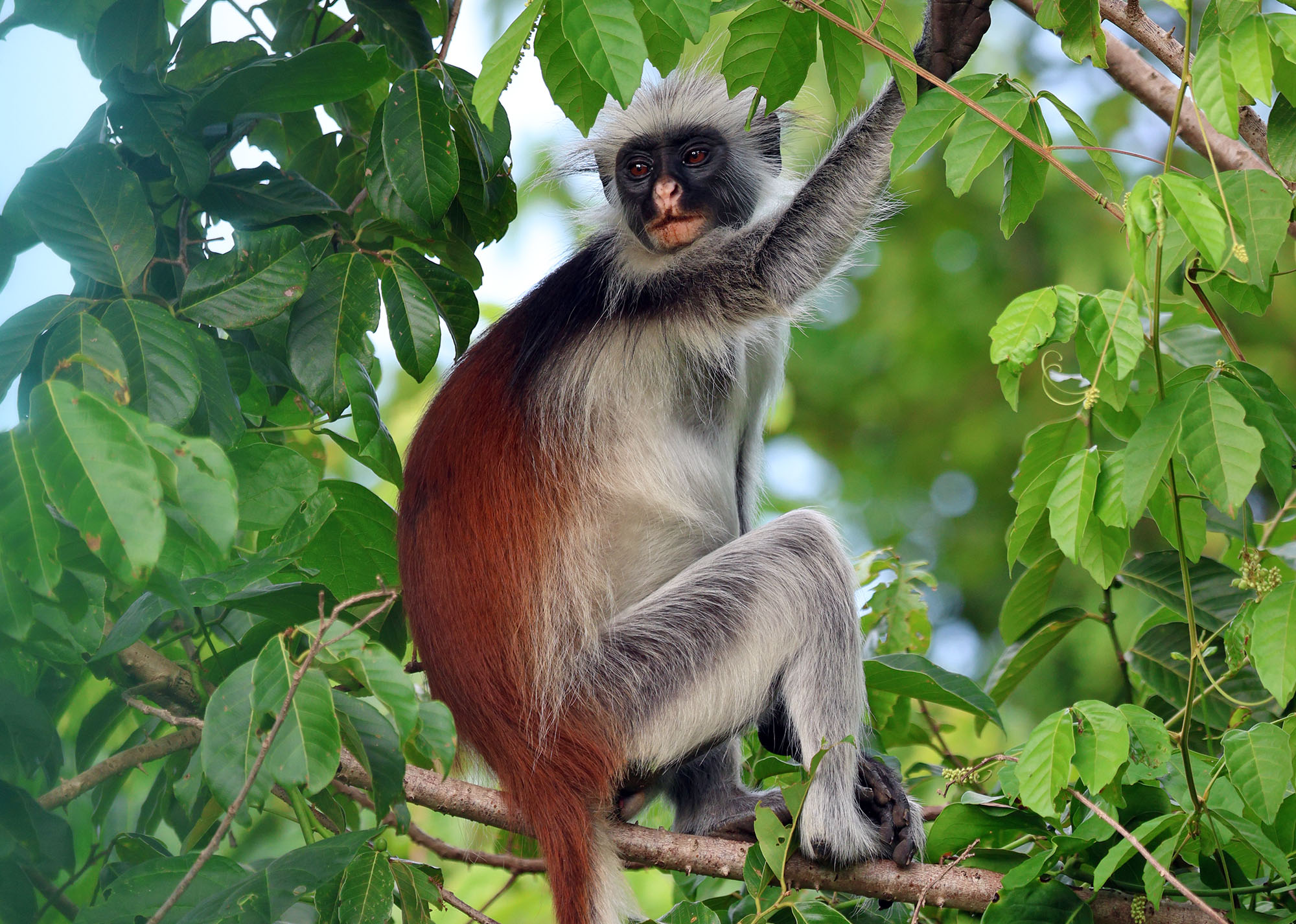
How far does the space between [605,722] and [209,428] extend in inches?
56.2

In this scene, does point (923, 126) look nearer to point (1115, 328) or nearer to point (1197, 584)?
point (1115, 328)

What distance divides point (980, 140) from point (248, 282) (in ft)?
5.89

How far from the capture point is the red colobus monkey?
10.8 feet

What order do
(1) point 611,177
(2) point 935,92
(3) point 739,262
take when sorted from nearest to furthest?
(2) point 935,92 → (3) point 739,262 → (1) point 611,177

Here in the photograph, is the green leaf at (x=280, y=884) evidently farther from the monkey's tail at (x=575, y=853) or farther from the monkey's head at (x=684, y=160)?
the monkey's head at (x=684, y=160)

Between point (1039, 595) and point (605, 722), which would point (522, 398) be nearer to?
point (605, 722)

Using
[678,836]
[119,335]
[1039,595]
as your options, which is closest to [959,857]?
[678,836]

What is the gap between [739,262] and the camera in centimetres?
370

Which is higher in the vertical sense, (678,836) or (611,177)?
(611,177)

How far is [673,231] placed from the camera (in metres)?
3.87

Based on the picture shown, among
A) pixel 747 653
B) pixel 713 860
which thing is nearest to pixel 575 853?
pixel 713 860

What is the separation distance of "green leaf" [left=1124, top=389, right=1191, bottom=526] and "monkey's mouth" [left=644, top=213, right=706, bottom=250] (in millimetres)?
1896

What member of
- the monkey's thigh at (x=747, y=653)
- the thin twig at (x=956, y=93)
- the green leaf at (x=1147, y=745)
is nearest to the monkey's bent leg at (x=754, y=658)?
the monkey's thigh at (x=747, y=653)

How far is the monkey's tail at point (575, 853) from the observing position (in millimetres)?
3109
